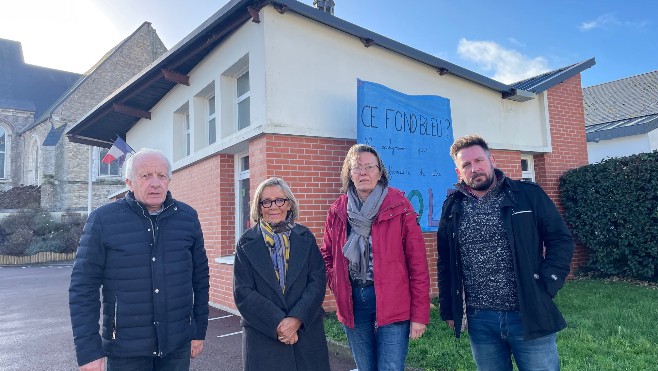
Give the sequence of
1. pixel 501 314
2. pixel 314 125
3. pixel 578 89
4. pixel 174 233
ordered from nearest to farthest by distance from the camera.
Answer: pixel 501 314 → pixel 174 233 → pixel 314 125 → pixel 578 89

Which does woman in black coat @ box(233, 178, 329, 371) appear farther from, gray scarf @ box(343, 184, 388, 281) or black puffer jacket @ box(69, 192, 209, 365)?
black puffer jacket @ box(69, 192, 209, 365)

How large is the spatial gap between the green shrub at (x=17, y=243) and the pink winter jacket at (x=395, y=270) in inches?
881

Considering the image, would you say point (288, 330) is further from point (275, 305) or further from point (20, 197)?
point (20, 197)

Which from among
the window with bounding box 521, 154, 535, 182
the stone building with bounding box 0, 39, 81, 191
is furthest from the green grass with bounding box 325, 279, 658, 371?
the stone building with bounding box 0, 39, 81, 191

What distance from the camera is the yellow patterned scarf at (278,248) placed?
2557mm

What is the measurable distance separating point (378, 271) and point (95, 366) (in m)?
1.61

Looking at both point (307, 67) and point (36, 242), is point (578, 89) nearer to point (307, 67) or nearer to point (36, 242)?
point (307, 67)

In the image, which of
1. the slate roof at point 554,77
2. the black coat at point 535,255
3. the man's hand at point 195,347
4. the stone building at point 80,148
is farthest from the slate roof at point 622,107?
the stone building at point 80,148

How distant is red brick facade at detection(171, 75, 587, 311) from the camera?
6.11 m

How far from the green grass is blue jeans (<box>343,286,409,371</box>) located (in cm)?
151

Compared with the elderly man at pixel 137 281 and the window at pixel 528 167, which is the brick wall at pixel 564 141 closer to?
the window at pixel 528 167

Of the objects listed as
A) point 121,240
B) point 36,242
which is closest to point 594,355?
point 121,240

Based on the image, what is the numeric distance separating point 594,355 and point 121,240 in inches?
164

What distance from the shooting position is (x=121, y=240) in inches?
94.6
